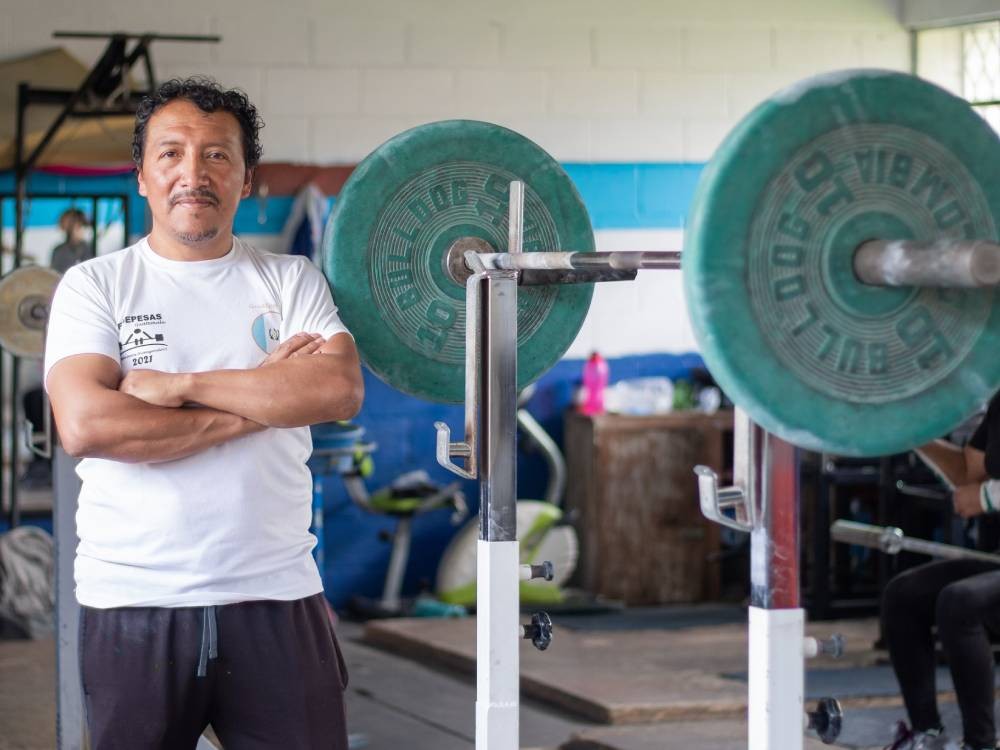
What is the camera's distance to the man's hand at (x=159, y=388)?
2184mm

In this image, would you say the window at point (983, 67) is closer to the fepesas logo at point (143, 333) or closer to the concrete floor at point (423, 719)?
the concrete floor at point (423, 719)

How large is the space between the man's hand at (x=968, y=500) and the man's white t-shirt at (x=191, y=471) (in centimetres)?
221

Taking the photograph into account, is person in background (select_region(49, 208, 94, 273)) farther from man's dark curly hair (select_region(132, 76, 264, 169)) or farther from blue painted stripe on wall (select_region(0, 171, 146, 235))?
man's dark curly hair (select_region(132, 76, 264, 169))

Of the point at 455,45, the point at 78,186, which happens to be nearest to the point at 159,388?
the point at 78,186

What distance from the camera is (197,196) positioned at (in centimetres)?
224

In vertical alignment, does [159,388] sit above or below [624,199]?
below

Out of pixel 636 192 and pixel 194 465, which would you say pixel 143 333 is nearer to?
pixel 194 465

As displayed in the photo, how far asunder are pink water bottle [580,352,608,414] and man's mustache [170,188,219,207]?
4.41 meters

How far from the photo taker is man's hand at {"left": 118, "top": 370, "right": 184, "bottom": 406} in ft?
7.16

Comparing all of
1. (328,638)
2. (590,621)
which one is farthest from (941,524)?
(328,638)

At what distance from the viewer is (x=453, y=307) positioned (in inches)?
101

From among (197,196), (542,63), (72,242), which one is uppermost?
(542,63)

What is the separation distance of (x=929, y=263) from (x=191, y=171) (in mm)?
1101

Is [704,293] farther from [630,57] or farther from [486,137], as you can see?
[630,57]
